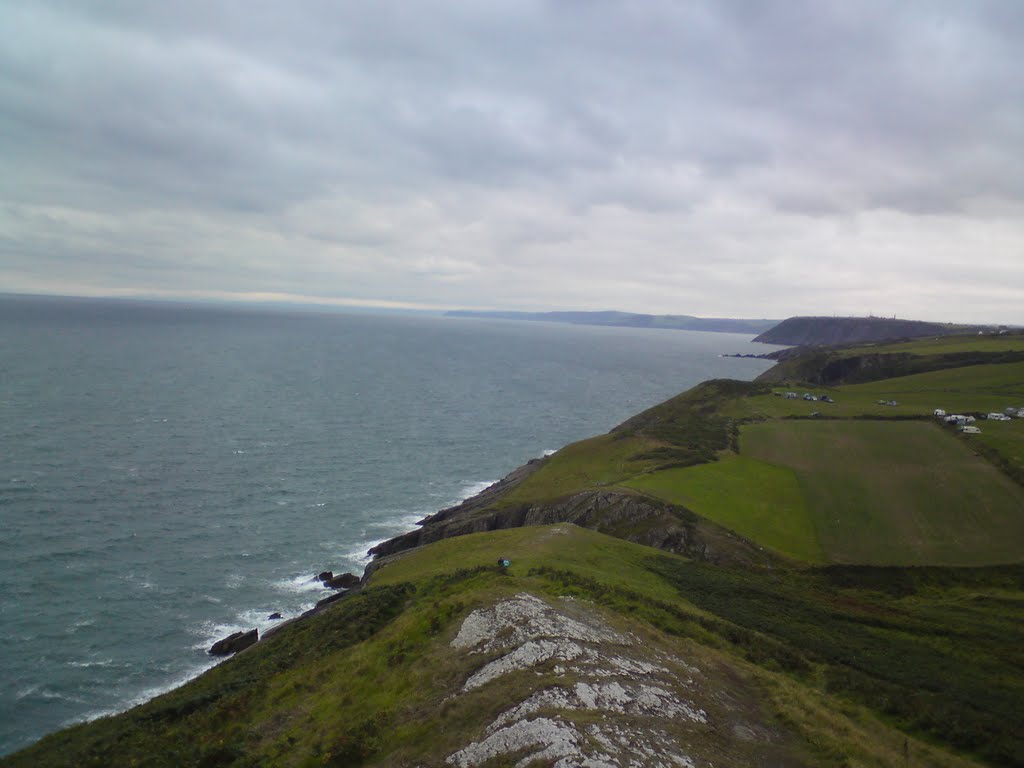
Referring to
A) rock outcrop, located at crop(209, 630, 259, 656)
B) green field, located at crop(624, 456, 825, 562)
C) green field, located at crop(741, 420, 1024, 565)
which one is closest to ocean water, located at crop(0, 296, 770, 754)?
rock outcrop, located at crop(209, 630, 259, 656)

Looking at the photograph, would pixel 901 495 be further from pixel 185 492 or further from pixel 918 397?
pixel 185 492

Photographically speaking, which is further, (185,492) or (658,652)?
(185,492)

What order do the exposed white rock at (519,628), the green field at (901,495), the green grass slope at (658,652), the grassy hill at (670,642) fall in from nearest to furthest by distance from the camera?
1. the grassy hill at (670,642)
2. the green grass slope at (658,652)
3. the exposed white rock at (519,628)
4. the green field at (901,495)

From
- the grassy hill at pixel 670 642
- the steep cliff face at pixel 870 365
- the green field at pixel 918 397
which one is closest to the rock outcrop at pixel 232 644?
the grassy hill at pixel 670 642

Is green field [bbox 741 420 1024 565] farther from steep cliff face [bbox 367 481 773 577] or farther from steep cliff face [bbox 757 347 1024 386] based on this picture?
steep cliff face [bbox 757 347 1024 386]

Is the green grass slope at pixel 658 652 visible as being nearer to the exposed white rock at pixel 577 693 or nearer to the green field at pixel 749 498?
the exposed white rock at pixel 577 693

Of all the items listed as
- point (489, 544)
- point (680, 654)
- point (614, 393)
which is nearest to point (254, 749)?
point (680, 654)

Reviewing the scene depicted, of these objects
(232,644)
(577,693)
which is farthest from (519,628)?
(232,644)
